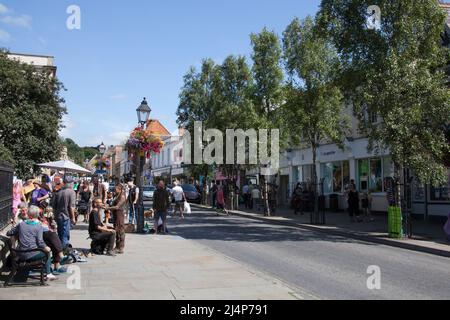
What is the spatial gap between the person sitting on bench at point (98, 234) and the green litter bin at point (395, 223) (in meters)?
8.90

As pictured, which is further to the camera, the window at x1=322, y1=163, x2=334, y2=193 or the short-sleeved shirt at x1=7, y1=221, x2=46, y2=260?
the window at x1=322, y1=163, x2=334, y2=193

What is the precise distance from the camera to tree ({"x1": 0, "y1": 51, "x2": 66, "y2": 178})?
3147 cm

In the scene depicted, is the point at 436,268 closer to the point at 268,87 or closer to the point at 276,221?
the point at 276,221

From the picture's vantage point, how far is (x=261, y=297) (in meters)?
7.16

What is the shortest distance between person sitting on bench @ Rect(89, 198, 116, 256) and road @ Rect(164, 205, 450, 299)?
2.91m

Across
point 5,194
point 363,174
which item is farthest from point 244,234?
point 363,174

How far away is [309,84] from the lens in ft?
70.6

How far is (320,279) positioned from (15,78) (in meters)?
28.5

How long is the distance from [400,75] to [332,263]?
7.45 meters

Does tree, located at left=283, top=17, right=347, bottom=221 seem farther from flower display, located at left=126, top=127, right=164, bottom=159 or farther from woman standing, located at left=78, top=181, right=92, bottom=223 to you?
woman standing, located at left=78, top=181, right=92, bottom=223

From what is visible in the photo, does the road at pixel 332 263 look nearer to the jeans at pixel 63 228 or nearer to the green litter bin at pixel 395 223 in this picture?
the green litter bin at pixel 395 223

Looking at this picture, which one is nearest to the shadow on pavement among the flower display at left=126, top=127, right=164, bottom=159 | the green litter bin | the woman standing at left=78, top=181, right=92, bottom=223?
the green litter bin

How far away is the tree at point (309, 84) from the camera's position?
70.0 ft
